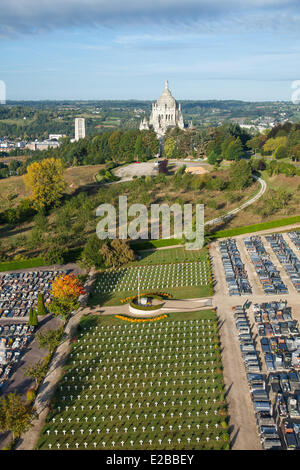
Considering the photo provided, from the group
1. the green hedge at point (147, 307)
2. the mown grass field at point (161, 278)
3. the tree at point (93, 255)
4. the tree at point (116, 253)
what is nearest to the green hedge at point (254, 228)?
the mown grass field at point (161, 278)

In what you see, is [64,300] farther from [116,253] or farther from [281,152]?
[281,152]

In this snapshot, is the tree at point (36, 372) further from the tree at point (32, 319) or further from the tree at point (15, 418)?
the tree at point (32, 319)

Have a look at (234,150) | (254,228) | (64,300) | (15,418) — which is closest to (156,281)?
(64,300)

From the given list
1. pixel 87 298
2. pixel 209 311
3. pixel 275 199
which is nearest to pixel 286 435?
pixel 209 311

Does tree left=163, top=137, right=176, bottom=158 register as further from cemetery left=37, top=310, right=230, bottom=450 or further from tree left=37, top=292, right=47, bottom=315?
cemetery left=37, top=310, right=230, bottom=450

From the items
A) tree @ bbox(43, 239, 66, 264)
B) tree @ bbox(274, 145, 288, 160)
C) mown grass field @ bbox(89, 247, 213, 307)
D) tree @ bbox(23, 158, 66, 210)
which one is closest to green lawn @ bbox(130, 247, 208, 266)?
mown grass field @ bbox(89, 247, 213, 307)

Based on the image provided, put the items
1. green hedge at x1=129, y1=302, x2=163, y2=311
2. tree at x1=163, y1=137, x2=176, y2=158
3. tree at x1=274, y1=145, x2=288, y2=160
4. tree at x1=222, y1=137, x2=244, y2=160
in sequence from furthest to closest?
tree at x1=163, y1=137, x2=176, y2=158 < tree at x1=222, y1=137, x2=244, y2=160 < tree at x1=274, y1=145, x2=288, y2=160 < green hedge at x1=129, y1=302, x2=163, y2=311

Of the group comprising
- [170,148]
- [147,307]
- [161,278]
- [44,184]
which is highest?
[170,148]

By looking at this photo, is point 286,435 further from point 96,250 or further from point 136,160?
point 136,160
